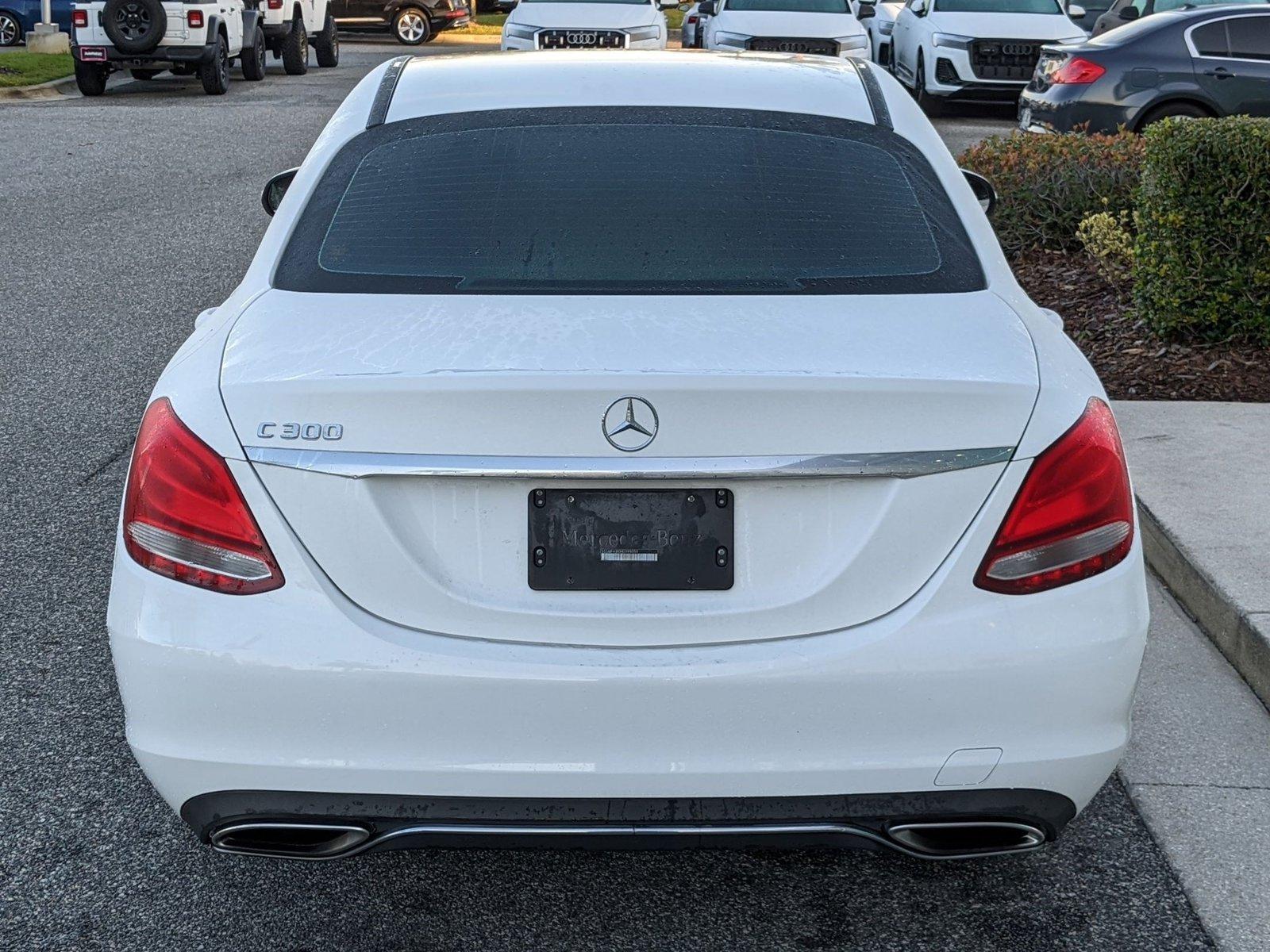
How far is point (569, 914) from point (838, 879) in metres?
0.60

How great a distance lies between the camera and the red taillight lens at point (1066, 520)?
2.76 m

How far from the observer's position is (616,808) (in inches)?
108

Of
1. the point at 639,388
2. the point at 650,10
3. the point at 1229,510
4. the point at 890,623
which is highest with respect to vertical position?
the point at 639,388

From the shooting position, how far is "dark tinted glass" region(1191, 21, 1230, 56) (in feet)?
47.9

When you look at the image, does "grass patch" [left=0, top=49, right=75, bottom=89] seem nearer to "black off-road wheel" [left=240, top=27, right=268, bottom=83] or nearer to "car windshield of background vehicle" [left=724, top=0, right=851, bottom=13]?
"black off-road wheel" [left=240, top=27, right=268, bottom=83]

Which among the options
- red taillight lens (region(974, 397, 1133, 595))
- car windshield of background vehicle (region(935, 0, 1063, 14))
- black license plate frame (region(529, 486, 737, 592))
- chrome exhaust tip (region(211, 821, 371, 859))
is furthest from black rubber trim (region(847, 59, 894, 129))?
car windshield of background vehicle (region(935, 0, 1063, 14))

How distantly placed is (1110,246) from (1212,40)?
6979mm

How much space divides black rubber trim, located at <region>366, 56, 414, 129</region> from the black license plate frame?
153 centimetres

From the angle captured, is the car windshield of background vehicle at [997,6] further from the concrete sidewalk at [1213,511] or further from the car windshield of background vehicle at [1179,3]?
the concrete sidewalk at [1213,511]

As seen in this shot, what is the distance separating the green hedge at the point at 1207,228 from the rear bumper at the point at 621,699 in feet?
16.8

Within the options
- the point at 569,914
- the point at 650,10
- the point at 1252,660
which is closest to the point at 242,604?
the point at 569,914

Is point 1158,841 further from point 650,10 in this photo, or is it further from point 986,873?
point 650,10

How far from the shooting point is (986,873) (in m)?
3.48

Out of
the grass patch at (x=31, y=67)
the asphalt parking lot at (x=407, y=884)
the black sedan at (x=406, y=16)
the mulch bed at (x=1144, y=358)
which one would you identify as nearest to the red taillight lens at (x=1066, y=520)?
the asphalt parking lot at (x=407, y=884)
